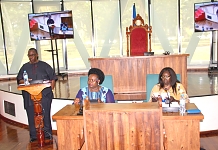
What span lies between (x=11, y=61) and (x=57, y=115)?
676 centimetres

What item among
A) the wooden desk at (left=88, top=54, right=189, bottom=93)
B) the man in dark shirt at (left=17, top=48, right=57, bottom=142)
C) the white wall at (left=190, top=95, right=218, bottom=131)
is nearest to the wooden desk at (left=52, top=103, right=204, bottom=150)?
the man in dark shirt at (left=17, top=48, right=57, bottom=142)

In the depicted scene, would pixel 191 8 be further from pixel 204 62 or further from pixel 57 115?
pixel 57 115

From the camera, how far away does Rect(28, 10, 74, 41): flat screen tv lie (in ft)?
24.5

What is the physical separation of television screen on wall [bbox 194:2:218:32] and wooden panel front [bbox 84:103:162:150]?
646 centimetres

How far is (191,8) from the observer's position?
8039mm

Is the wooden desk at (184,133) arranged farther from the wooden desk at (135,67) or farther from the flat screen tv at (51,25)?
the flat screen tv at (51,25)

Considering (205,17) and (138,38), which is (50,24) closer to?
(138,38)

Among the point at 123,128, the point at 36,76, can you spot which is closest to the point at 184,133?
the point at 123,128

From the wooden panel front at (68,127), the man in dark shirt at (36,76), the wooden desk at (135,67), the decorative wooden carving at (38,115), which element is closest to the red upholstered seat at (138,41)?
the wooden desk at (135,67)

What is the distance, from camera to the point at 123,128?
1618 mm

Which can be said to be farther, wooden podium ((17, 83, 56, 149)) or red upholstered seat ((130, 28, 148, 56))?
red upholstered seat ((130, 28, 148, 56))

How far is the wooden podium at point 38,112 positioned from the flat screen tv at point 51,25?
4629 mm

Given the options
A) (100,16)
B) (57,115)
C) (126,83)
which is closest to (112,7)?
(100,16)

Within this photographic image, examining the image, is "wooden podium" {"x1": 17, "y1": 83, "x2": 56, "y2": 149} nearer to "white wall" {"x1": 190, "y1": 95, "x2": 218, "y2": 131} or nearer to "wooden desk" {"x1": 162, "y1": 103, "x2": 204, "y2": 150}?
"wooden desk" {"x1": 162, "y1": 103, "x2": 204, "y2": 150}
